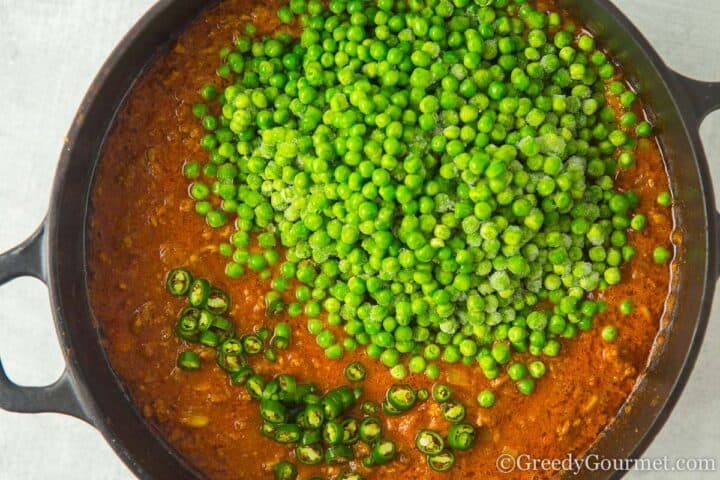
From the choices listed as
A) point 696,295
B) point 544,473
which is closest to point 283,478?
point 544,473

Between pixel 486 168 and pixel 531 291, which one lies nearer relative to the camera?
pixel 486 168

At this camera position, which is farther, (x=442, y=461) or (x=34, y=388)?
(x=442, y=461)

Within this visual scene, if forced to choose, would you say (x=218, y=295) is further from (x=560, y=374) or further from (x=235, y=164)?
(x=560, y=374)

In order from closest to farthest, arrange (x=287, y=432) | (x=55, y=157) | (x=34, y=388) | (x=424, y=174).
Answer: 1. (x=34, y=388)
2. (x=424, y=174)
3. (x=287, y=432)
4. (x=55, y=157)

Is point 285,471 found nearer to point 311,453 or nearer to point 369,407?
point 311,453

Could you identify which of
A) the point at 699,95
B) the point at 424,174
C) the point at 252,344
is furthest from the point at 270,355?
the point at 699,95

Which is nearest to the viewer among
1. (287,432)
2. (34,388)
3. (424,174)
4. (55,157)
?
(34,388)

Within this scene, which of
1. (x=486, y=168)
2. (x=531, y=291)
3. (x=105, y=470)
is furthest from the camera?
(x=105, y=470)

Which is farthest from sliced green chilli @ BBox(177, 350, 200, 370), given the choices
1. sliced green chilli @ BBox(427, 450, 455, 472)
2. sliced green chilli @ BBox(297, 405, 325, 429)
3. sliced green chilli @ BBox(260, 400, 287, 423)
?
sliced green chilli @ BBox(427, 450, 455, 472)
